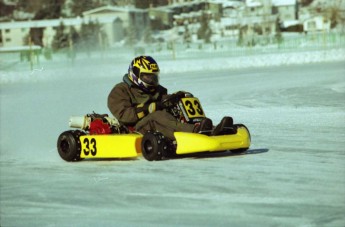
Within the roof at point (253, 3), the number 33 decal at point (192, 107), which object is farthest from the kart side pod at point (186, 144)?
the roof at point (253, 3)

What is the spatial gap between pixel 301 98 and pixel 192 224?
11.5 metres

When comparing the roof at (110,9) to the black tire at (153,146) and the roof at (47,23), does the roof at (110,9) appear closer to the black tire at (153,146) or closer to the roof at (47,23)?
the roof at (47,23)

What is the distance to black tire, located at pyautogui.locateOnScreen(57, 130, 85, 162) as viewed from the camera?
9.97m

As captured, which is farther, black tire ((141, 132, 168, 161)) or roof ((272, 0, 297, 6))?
roof ((272, 0, 297, 6))

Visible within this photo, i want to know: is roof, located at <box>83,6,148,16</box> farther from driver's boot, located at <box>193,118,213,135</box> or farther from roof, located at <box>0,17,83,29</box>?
driver's boot, located at <box>193,118,213,135</box>

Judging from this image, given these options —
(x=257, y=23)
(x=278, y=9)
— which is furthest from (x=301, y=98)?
(x=278, y=9)

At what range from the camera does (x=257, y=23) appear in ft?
201

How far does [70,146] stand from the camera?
393 inches

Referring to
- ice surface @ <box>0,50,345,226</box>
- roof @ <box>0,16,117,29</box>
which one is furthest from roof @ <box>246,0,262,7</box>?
ice surface @ <box>0,50,345,226</box>

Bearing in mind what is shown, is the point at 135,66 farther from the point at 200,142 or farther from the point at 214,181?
the point at 214,181

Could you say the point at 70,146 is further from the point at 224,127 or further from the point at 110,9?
the point at 110,9

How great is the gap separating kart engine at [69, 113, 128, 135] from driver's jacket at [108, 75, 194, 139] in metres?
0.18

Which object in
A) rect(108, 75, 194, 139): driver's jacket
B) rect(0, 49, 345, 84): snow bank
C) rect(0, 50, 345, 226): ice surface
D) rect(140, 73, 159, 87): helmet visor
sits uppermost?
rect(140, 73, 159, 87): helmet visor

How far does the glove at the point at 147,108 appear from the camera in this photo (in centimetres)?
964
